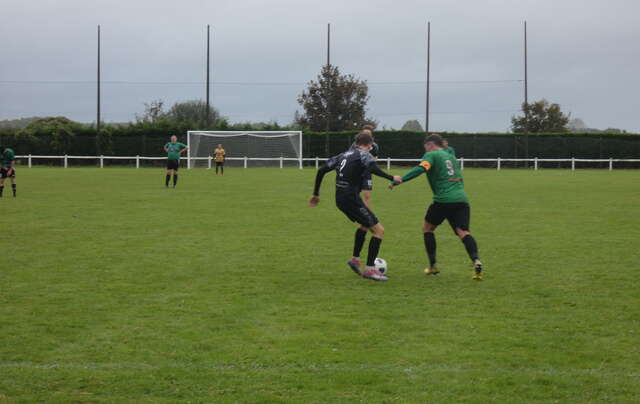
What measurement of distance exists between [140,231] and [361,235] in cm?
568

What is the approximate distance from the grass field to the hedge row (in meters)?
40.9

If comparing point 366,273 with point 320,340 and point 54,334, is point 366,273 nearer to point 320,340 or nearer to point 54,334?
point 320,340

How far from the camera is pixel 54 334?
21.1 ft

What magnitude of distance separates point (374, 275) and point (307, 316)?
2125 millimetres

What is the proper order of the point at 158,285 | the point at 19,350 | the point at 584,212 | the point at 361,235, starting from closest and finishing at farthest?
the point at 19,350
the point at 158,285
the point at 361,235
the point at 584,212

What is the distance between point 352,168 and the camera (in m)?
9.31

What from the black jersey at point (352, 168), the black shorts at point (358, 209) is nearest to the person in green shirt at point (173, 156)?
the black jersey at point (352, 168)

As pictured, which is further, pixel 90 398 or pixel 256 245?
pixel 256 245

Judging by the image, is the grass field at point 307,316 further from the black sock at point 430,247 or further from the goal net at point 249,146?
the goal net at point 249,146

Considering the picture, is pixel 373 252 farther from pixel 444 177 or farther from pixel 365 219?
pixel 444 177

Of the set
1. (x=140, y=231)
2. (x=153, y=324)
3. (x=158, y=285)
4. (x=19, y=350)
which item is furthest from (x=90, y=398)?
(x=140, y=231)

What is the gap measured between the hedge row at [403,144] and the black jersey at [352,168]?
4585 centimetres

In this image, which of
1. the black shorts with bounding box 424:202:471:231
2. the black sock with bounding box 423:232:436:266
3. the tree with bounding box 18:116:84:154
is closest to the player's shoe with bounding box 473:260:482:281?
the black shorts with bounding box 424:202:471:231

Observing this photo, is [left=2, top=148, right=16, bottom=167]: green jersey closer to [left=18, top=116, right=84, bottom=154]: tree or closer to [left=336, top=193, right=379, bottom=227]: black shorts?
[left=336, top=193, right=379, bottom=227]: black shorts
